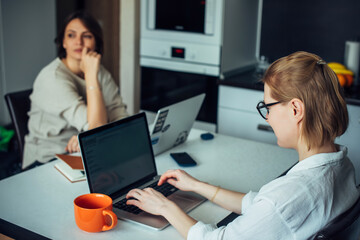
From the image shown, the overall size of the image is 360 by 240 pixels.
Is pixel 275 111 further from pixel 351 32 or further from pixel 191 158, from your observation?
pixel 351 32

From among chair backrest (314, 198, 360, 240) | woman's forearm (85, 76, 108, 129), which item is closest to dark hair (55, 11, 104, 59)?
woman's forearm (85, 76, 108, 129)

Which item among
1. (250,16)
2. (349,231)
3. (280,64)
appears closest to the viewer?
(349,231)

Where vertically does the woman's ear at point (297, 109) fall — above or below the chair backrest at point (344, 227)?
above

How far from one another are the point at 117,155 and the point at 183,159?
40 cm

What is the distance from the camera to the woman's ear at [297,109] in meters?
1.19

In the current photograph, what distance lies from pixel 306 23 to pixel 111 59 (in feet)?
5.42

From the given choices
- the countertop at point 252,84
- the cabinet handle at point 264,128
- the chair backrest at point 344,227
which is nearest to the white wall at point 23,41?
the countertop at point 252,84

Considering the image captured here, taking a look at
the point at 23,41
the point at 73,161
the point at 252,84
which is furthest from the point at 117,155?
the point at 23,41

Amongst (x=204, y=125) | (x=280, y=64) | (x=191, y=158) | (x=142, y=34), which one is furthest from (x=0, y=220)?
(x=142, y=34)

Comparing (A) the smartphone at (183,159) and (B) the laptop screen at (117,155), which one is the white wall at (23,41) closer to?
(A) the smartphone at (183,159)

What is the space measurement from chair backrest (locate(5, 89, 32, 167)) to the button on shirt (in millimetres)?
1413

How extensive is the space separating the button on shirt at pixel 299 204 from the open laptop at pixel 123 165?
0.30 meters

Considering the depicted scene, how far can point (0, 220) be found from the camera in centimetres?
139

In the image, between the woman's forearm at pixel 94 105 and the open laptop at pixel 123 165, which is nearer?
the open laptop at pixel 123 165
